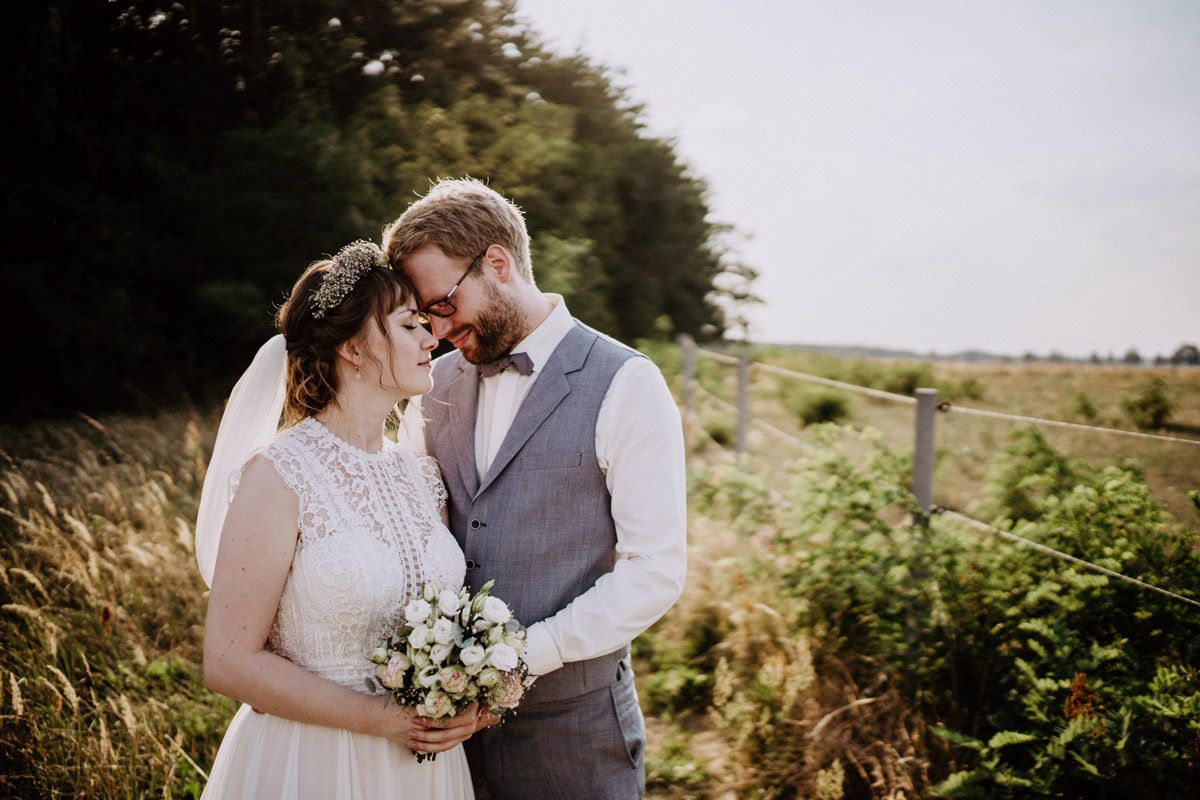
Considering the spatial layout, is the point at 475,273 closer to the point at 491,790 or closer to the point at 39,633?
the point at 491,790

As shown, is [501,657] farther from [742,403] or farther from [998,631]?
[742,403]

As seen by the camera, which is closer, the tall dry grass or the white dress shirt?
the white dress shirt

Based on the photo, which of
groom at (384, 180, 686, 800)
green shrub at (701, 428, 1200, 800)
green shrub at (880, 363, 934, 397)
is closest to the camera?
groom at (384, 180, 686, 800)

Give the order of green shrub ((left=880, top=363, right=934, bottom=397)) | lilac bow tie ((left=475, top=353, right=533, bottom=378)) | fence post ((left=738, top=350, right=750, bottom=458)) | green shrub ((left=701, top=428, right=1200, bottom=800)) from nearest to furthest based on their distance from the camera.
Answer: lilac bow tie ((left=475, top=353, right=533, bottom=378)) → green shrub ((left=701, top=428, right=1200, bottom=800)) → fence post ((left=738, top=350, right=750, bottom=458)) → green shrub ((left=880, top=363, right=934, bottom=397))

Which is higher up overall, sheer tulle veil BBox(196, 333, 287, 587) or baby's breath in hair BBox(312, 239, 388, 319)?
baby's breath in hair BBox(312, 239, 388, 319)

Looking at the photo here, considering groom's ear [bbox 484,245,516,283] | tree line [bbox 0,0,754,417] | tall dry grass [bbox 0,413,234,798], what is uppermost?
tree line [bbox 0,0,754,417]

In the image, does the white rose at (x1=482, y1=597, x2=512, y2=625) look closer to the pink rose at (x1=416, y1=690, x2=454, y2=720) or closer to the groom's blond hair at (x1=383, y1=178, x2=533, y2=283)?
the pink rose at (x1=416, y1=690, x2=454, y2=720)

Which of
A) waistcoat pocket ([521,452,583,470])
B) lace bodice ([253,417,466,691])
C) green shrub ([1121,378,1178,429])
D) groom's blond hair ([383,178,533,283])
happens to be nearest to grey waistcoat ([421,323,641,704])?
waistcoat pocket ([521,452,583,470])

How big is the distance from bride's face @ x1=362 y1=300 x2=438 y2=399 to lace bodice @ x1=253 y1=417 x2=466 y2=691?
0.22 meters

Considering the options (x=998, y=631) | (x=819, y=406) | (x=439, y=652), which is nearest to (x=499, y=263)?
(x=439, y=652)

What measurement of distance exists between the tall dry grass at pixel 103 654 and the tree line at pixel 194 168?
4921 millimetres

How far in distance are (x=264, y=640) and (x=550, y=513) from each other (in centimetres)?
80

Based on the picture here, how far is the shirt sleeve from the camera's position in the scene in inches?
75.9

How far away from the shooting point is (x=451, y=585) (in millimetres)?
2045
